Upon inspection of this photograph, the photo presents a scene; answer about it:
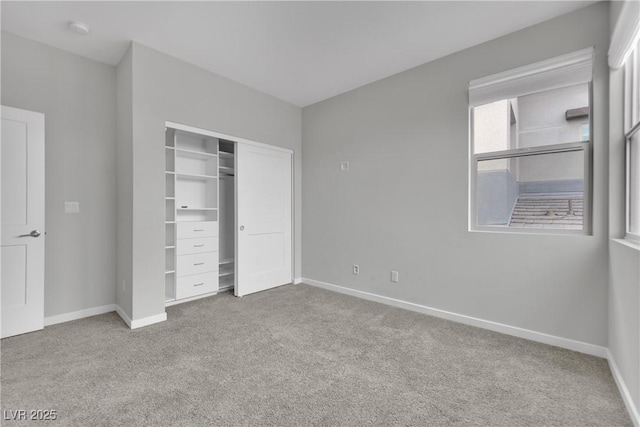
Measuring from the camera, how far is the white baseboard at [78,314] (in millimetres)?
2777

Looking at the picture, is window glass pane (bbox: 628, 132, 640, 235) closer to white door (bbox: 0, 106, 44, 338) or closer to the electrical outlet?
the electrical outlet

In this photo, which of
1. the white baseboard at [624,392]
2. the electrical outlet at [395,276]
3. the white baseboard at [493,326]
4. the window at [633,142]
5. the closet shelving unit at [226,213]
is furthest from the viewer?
the closet shelving unit at [226,213]

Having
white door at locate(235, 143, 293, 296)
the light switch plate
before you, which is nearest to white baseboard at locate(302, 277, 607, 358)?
white door at locate(235, 143, 293, 296)

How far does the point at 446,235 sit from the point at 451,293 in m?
0.61

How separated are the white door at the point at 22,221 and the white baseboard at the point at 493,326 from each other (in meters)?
3.27

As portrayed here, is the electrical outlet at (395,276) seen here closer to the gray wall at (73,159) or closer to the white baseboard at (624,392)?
the white baseboard at (624,392)

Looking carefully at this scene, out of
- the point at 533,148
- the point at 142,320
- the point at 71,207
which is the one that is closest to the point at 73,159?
the point at 71,207

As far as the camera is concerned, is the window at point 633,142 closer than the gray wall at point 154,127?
Yes

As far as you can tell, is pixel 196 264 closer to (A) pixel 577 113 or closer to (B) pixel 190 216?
(B) pixel 190 216

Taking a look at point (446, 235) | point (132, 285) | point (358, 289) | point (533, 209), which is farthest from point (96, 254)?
point (533, 209)

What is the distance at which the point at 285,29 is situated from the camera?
2.55 meters

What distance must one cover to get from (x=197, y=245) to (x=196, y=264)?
9.5 inches

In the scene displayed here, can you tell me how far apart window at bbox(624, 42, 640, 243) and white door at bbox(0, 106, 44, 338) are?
4.70 metres

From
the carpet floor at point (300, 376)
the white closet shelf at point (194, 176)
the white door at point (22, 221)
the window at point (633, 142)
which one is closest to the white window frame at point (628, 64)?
the window at point (633, 142)
